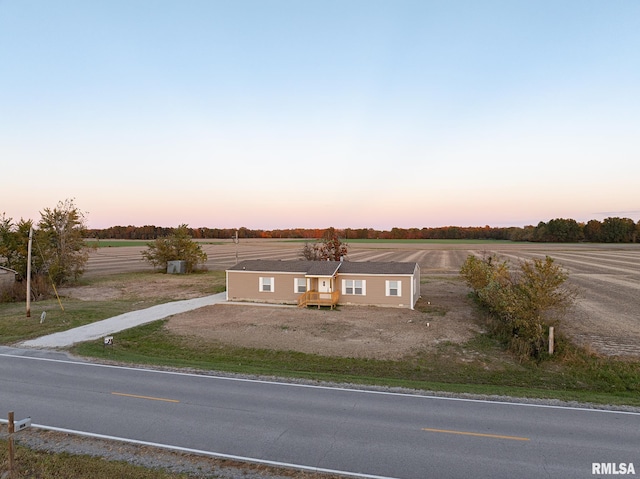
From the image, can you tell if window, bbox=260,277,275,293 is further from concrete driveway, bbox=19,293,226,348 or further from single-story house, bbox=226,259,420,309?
concrete driveway, bbox=19,293,226,348

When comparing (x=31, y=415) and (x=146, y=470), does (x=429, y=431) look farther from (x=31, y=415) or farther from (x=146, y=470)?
(x=31, y=415)

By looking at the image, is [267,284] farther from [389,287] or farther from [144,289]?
[144,289]

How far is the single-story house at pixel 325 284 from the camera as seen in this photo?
32469 millimetres

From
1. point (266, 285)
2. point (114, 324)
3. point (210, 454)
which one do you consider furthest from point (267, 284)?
point (210, 454)

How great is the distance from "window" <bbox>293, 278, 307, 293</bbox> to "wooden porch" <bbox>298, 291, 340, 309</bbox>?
1.13 m

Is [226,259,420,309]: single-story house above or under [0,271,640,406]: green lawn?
above

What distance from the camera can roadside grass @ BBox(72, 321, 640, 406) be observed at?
15078mm

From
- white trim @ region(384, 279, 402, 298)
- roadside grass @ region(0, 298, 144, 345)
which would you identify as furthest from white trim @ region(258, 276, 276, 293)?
white trim @ region(384, 279, 402, 298)

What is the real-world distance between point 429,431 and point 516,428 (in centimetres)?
257

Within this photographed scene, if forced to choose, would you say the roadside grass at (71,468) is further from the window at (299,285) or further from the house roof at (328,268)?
the window at (299,285)

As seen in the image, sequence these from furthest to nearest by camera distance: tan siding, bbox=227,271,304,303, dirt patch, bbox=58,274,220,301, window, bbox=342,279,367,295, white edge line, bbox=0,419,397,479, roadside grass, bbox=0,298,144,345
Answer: dirt patch, bbox=58,274,220,301
tan siding, bbox=227,271,304,303
window, bbox=342,279,367,295
roadside grass, bbox=0,298,144,345
white edge line, bbox=0,419,397,479

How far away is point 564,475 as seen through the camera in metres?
8.49

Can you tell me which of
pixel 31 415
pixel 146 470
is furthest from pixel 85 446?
pixel 31 415

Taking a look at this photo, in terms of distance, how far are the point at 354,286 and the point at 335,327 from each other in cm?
840
